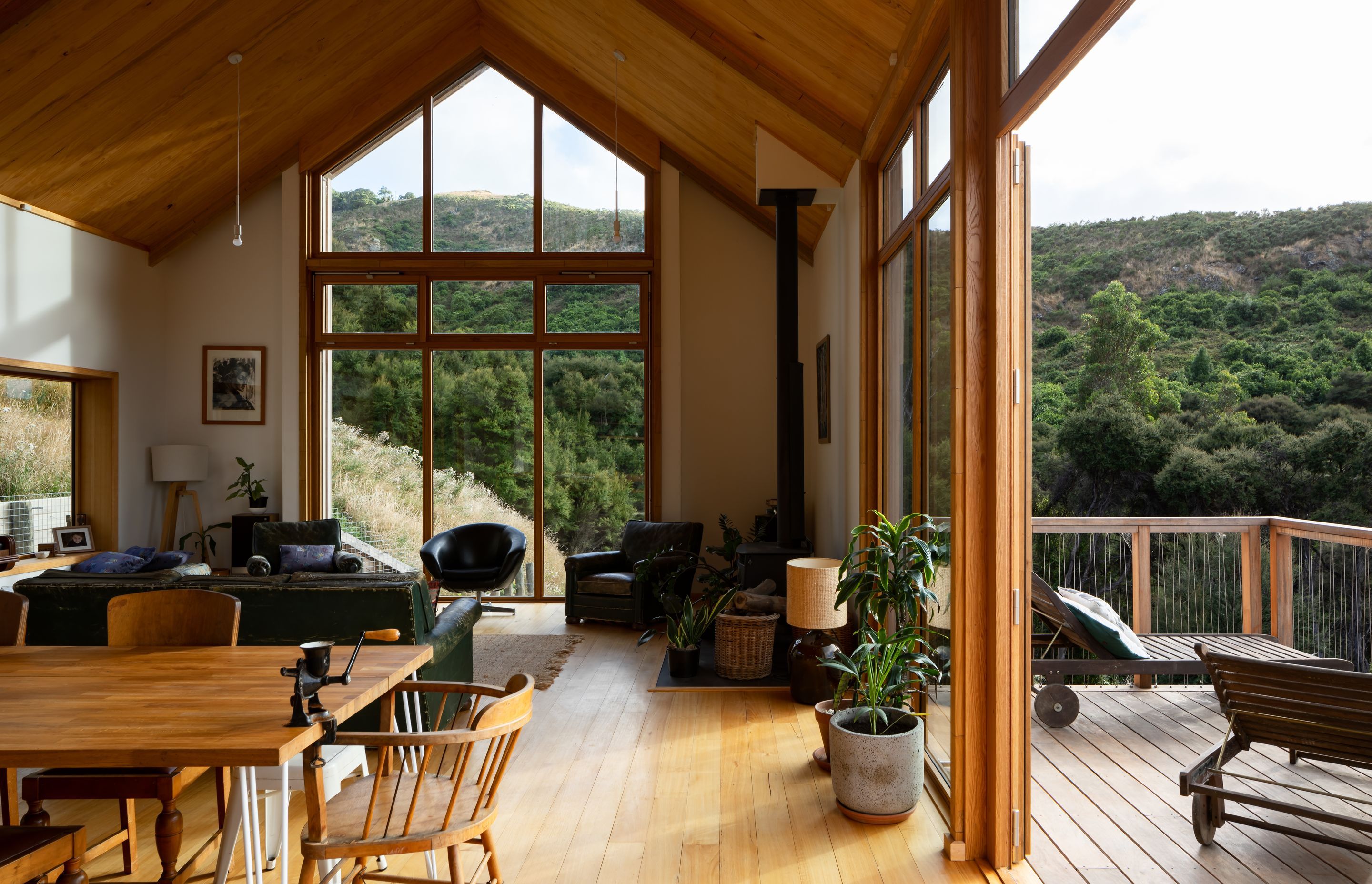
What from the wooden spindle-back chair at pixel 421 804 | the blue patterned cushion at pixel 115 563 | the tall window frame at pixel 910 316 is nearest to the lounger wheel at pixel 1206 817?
the tall window frame at pixel 910 316

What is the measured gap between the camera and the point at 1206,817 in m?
2.78

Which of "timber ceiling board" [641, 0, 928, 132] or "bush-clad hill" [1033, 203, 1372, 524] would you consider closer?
"timber ceiling board" [641, 0, 928, 132]

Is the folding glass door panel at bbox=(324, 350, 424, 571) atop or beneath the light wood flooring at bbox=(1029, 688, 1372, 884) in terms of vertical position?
atop

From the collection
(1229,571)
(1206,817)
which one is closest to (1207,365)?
(1229,571)

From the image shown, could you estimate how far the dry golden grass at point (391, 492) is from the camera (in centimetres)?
772

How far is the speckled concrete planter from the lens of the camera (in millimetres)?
2977

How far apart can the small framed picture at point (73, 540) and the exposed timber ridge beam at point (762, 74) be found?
6.11 meters

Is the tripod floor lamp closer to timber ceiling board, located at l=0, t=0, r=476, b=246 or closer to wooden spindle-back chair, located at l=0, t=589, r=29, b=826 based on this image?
timber ceiling board, located at l=0, t=0, r=476, b=246

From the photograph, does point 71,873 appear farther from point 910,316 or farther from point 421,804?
point 910,316

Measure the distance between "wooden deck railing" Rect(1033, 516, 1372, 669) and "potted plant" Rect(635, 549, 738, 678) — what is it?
2078 mm

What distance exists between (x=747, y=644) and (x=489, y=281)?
4.49 metres

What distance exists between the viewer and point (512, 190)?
7770 millimetres

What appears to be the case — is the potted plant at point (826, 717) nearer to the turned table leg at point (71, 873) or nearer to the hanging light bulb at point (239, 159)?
the turned table leg at point (71, 873)

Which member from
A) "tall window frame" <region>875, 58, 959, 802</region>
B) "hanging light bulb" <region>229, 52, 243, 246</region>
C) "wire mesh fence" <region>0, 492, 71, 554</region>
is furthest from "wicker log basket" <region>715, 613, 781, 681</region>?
"wire mesh fence" <region>0, 492, 71, 554</region>
